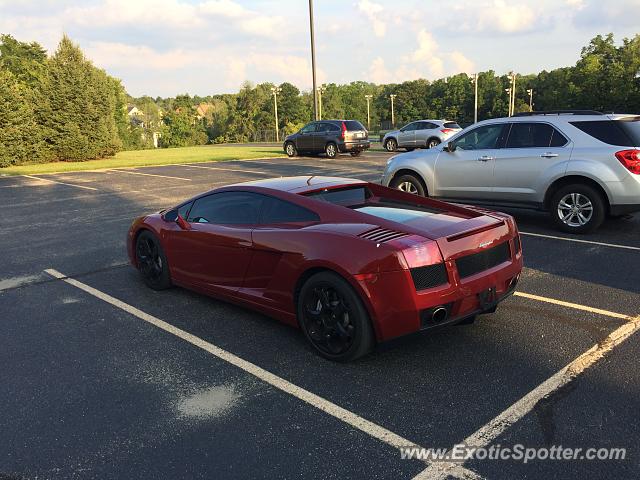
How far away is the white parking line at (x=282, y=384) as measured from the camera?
118 inches

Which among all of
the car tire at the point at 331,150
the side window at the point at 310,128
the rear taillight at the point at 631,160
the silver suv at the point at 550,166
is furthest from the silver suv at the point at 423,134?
the rear taillight at the point at 631,160

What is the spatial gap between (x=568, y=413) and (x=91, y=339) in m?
3.70

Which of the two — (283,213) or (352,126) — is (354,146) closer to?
(352,126)

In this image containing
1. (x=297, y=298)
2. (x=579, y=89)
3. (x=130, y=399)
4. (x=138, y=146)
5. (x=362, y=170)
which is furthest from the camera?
(x=138, y=146)

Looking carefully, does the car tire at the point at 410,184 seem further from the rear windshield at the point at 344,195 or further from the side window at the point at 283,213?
the side window at the point at 283,213

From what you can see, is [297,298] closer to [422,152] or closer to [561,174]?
[561,174]

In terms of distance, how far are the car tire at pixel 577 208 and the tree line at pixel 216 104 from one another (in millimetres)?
1612

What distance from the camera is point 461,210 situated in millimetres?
4438

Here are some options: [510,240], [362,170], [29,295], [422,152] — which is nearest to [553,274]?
[510,240]

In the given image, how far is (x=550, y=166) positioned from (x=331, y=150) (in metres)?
17.2

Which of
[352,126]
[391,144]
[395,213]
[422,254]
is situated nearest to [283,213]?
[395,213]

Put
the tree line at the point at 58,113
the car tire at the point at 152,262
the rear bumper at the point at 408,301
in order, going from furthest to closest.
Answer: the tree line at the point at 58,113
the car tire at the point at 152,262
the rear bumper at the point at 408,301

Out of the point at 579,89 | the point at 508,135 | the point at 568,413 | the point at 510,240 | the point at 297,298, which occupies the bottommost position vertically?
the point at 568,413

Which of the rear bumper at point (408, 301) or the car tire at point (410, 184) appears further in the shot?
the car tire at point (410, 184)
